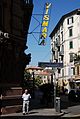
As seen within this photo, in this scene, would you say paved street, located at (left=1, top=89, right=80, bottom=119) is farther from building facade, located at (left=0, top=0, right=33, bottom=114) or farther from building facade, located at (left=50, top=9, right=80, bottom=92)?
building facade, located at (left=50, top=9, right=80, bottom=92)

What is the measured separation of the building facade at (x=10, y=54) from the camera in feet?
79.4

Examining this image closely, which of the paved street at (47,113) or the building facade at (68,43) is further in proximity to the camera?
the building facade at (68,43)

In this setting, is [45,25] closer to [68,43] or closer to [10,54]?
[10,54]

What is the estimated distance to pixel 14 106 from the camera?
25422 mm

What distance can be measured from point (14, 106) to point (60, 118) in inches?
148

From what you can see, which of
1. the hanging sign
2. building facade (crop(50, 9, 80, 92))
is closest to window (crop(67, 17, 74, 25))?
building facade (crop(50, 9, 80, 92))

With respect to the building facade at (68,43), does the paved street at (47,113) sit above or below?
below

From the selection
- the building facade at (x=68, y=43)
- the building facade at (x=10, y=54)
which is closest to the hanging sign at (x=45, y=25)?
the building facade at (x=10, y=54)

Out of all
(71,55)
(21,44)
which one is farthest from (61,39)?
(21,44)

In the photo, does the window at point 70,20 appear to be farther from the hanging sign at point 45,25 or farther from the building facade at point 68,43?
the hanging sign at point 45,25

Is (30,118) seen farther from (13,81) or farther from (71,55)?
(71,55)

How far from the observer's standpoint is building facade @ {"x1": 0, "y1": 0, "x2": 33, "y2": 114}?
79.4ft

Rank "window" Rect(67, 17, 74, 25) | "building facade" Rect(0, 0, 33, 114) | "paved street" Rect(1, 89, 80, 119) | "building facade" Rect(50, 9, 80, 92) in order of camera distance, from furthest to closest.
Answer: "window" Rect(67, 17, 74, 25), "building facade" Rect(50, 9, 80, 92), "building facade" Rect(0, 0, 33, 114), "paved street" Rect(1, 89, 80, 119)

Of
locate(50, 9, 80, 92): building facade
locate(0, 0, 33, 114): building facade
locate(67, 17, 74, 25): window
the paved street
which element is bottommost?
the paved street
